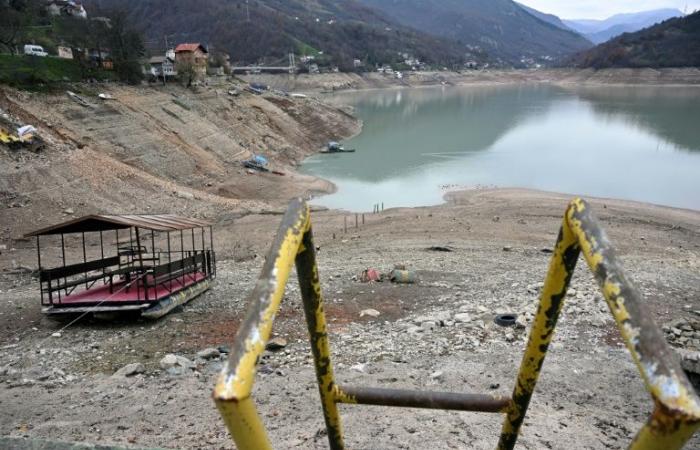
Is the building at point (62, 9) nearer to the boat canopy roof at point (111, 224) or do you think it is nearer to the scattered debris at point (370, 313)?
the boat canopy roof at point (111, 224)

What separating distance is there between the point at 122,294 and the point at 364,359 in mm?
5402

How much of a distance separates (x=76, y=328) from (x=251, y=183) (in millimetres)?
21820

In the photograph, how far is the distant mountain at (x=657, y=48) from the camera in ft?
417

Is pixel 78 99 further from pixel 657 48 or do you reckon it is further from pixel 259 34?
pixel 657 48

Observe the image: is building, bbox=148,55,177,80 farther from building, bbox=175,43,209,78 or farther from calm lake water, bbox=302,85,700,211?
calm lake water, bbox=302,85,700,211

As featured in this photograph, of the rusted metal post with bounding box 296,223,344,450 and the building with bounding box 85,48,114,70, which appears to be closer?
the rusted metal post with bounding box 296,223,344,450

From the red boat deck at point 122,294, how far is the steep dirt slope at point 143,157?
8808 millimetres

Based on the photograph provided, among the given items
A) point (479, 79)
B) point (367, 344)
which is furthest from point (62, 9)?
point (479, 79)

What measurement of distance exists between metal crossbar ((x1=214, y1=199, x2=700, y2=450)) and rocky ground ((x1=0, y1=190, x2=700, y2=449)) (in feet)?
7.94

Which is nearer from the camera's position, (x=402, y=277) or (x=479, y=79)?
(x=402, y=277)

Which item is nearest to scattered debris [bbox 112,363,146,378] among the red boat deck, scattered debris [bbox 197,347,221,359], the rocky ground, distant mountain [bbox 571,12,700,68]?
the rocky ground

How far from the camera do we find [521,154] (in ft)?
148

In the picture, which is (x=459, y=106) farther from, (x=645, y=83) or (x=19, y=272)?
(x=19, y=272)

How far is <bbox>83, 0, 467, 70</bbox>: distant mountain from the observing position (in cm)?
14275
